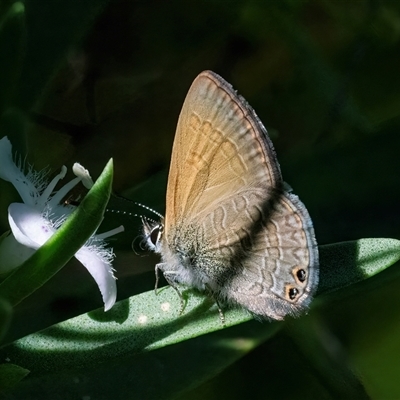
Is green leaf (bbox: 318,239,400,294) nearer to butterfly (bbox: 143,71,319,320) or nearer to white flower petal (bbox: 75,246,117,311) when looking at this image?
butterfly (bbox: 143,71,319,320)

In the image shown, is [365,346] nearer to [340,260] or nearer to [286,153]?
[340,260]

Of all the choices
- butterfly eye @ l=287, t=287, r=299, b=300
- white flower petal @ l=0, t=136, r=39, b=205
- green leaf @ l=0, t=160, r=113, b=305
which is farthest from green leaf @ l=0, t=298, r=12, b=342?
butterfly eye @ l=287, t=287, r=299, b=300

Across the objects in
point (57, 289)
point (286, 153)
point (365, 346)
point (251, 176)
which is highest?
point (251, 176)

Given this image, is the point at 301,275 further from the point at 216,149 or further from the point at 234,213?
the point at 216,149

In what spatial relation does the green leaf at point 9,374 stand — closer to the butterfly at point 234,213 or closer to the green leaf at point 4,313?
the green leaf at point 4,313

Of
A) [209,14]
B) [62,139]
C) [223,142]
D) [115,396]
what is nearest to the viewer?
[223,142]

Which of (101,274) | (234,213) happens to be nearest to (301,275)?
(234,213)

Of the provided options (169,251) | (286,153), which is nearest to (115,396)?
(169,251)
